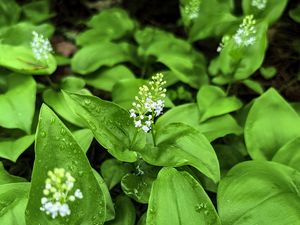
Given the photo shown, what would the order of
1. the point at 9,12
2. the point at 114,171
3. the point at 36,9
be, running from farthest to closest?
the point at 36,9
the point at 9,12
the point at 114,171

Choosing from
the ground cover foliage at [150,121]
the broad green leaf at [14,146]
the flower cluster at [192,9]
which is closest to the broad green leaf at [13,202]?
the ground cover foliage at [150,121]

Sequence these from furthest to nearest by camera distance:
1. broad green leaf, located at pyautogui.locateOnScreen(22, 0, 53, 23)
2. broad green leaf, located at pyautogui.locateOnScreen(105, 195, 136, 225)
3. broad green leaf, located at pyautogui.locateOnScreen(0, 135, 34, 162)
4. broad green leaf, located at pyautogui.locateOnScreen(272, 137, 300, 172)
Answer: broad green leaf, located at pyautogui.locateOnScreen(22, 0, 53, 23) → broad green leaf, located at pyautogui.locateOnScreen(0, 135, 34, 162) → broad green leaf, located at pyautogui.locateOnScreen(272, 137, 300, 172) → broad green leaf, located at pyautogui.locateOnScreen(105, 195, 136, 225)

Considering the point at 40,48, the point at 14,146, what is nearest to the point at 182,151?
the point at 14,146

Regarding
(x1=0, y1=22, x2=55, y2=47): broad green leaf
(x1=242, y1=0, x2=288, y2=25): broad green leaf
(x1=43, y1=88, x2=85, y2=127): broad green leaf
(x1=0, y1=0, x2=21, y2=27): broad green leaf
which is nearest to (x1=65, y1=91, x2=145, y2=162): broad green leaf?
(x1=43, y1=88, x2=85, y2=127): broad green leaf

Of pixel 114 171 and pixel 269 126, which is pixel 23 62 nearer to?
pixel 114 171

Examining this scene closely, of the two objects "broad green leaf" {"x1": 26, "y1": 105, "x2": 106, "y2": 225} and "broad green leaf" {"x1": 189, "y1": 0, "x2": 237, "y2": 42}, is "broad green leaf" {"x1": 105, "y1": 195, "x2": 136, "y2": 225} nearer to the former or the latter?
"broad green leaf" {"x1": 26, "y1": 105, "x2": 106, "y2": 225}

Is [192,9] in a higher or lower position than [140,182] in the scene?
higher

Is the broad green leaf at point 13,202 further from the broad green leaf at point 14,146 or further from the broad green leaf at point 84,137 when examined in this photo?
the broad green leaf at point 84,137
